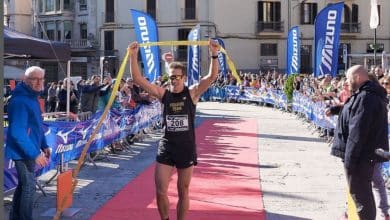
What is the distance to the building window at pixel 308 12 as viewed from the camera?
49938 mm

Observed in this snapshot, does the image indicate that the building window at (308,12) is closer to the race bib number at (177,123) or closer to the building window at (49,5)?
the building window at (49,5)

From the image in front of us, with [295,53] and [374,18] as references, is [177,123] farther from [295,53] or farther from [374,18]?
[295,53]

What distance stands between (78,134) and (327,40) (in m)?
9.99

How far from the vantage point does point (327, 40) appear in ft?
57.4

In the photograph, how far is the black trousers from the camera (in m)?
5.84

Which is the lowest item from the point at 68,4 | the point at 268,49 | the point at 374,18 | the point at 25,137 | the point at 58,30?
the point at 25,137

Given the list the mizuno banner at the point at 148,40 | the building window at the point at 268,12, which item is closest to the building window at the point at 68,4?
the building window at the point at 268,12

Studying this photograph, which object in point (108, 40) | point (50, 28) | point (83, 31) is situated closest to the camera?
point (108, 40)

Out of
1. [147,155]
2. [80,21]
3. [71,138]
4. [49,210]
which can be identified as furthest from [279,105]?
[80,21]

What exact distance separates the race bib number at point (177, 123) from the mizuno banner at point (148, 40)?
1220 cm

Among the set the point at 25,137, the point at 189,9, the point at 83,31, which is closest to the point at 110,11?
the point at 83,31

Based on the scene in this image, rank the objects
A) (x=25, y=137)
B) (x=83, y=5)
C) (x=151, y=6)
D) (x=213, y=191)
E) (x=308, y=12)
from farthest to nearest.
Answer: (x=83, y=5), (x=151, y=6), (x=308, y=12), (x=213, y=191), (x=25, y=137)

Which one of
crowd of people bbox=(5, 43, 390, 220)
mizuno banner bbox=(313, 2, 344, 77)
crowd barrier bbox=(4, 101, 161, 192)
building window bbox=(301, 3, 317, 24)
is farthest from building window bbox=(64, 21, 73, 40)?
crowd of people bbox=(5, 43, 390, 220)

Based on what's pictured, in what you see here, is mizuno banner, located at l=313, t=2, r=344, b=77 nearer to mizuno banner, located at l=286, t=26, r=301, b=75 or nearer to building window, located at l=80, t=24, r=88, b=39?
mizuno banner, located at l=286, t=26, r=301, b=75
